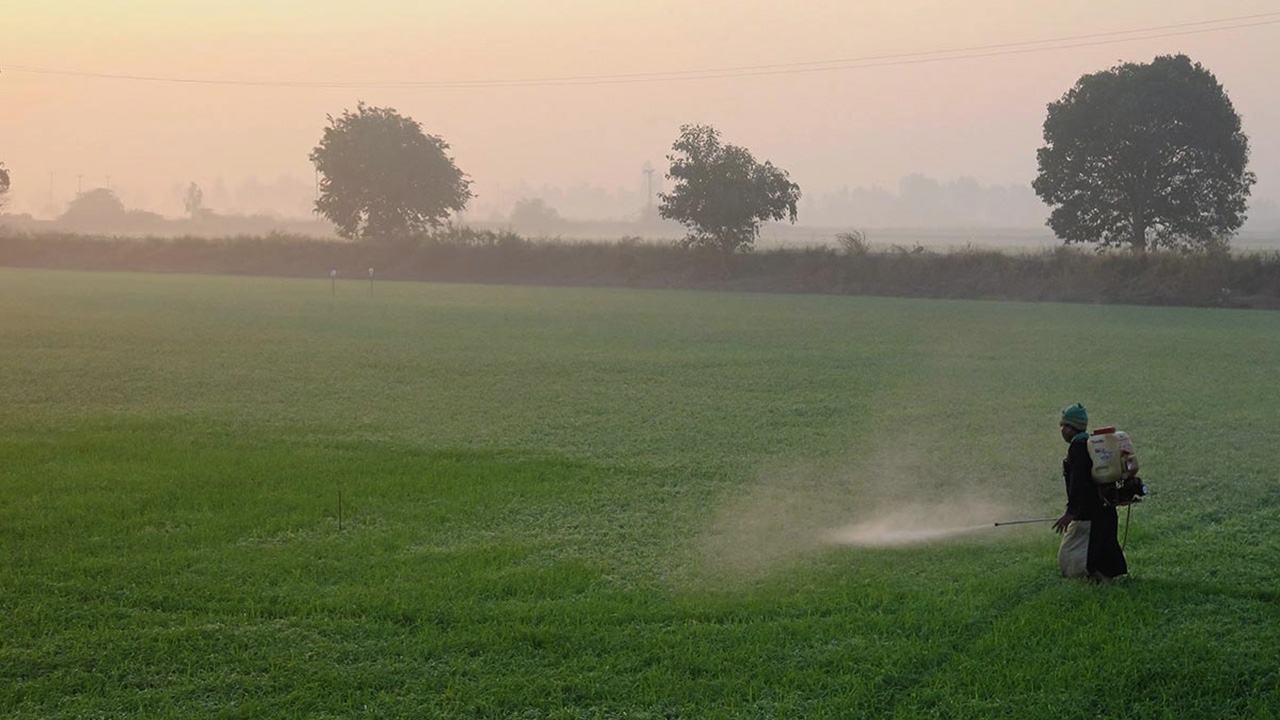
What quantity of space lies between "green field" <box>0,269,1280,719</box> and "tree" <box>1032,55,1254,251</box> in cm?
3220

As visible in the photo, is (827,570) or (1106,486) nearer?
(1106,486)

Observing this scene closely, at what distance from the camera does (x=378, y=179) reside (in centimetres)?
6831

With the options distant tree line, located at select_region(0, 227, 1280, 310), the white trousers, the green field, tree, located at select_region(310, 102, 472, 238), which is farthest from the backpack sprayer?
tree, located at select_region(310, 102, 472, 238)

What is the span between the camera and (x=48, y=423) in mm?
12602

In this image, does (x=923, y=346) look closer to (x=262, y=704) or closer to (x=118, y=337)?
(x=118, y=337)

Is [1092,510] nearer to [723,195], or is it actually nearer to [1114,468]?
[1114,468]

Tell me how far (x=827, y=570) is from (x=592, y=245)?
162 ft

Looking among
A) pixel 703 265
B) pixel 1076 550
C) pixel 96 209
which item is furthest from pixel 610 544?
pixel 96 209

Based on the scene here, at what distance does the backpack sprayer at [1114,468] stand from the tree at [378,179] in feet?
211

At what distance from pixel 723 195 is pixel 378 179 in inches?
998

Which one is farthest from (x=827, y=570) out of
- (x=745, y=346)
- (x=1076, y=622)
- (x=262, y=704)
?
(x=745, y=346)

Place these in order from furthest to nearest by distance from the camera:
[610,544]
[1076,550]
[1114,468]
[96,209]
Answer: [96,209], [610,544], [1076,550], [1114,468]

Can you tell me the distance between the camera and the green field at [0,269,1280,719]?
215 inches

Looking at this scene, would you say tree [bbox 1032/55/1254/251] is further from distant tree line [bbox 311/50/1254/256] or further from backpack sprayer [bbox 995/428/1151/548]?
backpack sprayer [bbox 995/428/1151/548]
